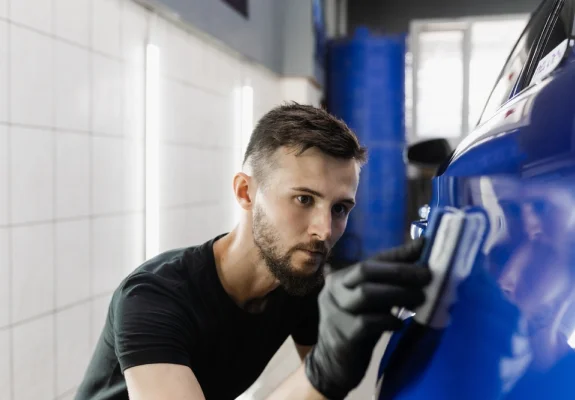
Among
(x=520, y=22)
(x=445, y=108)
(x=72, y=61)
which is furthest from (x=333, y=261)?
(x=72, y=61)

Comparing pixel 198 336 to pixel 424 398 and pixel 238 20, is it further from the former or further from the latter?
pixel 238 20

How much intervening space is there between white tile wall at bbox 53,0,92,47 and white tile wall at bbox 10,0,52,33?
0.04 metres

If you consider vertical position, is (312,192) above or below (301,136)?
below

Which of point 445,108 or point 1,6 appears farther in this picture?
point 445,108

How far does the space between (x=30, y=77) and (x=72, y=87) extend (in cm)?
25

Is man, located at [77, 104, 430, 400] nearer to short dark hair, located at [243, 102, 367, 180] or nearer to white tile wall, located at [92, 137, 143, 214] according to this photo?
short dark hair, located at [243, 102, 367, 180]

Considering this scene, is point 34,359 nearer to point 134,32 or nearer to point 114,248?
point 114,248

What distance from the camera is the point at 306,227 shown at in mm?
1134

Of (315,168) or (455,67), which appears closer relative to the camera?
(315,168)

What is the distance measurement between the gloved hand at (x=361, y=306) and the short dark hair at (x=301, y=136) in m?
0.50

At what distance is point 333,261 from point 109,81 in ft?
13.9

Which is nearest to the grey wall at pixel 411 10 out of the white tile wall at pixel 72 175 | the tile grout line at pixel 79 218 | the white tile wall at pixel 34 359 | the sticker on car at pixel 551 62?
the tile grout line at pixel 79 218

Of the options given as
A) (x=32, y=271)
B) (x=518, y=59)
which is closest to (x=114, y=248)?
(x=32, y=271)

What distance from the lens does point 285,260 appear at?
47.1 inches
